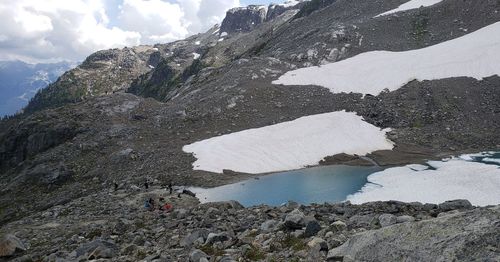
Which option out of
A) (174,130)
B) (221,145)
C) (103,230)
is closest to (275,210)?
(103,230)

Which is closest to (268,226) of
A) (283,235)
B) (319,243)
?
(283,235)

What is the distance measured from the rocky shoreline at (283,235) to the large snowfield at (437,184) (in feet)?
46.8

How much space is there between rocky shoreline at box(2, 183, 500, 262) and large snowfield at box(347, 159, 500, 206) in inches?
562

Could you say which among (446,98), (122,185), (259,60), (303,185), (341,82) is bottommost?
(303,185)

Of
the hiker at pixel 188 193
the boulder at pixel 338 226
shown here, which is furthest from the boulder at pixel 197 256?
the hiker at pixel 188 193

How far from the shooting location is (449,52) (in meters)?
68.1

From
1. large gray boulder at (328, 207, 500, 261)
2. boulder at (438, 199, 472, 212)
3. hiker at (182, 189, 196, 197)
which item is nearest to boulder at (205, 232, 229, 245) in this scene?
large gray boulder at (328, 207, 500, 261)

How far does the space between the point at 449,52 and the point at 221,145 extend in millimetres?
43202

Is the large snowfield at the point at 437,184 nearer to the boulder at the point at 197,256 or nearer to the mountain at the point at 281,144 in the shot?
the mountain at the point at 281,144

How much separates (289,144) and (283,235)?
36346mm

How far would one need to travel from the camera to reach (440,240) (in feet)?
26.1

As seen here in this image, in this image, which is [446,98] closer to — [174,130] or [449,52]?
[449,52]

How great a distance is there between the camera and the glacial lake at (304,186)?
35156 millimetres

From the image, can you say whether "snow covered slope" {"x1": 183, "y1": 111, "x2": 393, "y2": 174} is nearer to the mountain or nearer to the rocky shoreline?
the mountain
